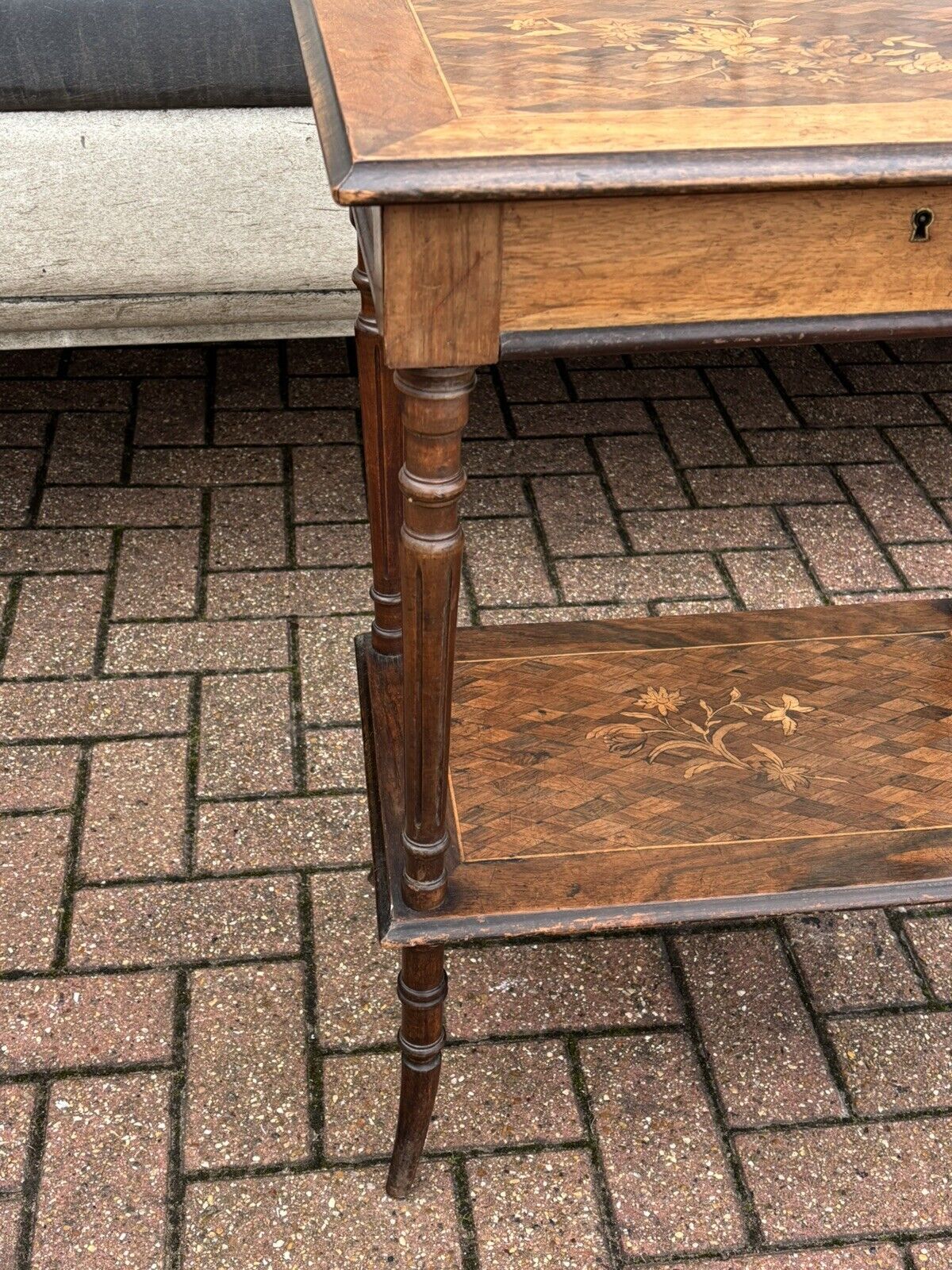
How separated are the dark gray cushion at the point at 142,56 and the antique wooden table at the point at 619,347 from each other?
0.92m

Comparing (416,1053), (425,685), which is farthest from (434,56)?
(416,1053)

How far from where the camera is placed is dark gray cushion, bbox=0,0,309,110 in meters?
2.41

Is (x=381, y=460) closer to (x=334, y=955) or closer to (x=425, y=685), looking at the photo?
(x=425, y=685)

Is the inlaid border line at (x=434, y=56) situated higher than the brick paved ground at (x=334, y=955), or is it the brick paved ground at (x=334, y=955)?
the inlaid border line at (x=434, y=56)

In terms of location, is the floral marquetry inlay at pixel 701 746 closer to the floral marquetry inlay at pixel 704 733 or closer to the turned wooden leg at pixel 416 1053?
the floral marquetry inlay at pixel 704 733

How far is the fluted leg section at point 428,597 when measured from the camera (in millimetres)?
1232

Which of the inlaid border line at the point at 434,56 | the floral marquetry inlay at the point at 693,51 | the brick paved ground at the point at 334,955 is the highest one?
the inlaid border line at the point at 434,56

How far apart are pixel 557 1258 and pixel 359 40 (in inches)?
54.3

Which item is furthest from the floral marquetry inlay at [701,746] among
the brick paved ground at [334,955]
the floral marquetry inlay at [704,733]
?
the brick paved ground at [334,955]

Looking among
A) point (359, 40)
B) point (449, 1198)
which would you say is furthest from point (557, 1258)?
point (359, 40)

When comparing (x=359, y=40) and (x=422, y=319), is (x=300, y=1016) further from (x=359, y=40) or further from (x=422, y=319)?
(x=359, y=40)

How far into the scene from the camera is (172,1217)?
5.50 ft

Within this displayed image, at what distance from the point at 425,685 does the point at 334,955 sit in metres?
0.73

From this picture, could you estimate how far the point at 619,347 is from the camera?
4.08 feet
